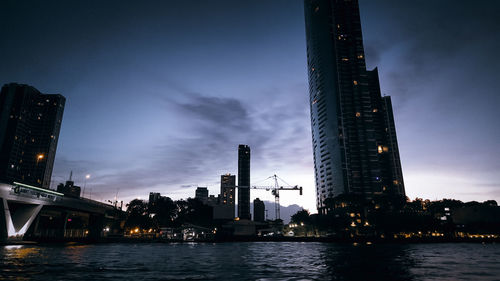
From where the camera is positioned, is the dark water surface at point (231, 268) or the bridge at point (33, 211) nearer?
the dark water surface at point (231, 268)

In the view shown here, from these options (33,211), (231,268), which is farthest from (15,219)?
(231,268)

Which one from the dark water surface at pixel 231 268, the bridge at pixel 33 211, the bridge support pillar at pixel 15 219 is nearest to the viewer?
the dark water surface at pixel 231 268

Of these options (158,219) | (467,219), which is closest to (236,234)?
(158,219)

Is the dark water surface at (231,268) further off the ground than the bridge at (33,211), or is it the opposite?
the bridge at (33,211)

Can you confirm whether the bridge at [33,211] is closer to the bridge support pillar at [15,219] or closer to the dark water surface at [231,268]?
the bridge support pillar at [15,219]

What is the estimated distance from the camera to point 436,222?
478ft

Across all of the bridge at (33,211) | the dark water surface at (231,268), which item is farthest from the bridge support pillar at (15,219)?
the dark water surface at (231,268)

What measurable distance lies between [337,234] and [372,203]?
40092mm

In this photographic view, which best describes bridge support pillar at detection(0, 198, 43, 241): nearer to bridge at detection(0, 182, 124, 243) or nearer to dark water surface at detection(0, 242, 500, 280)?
bridge at detection(0, 182, 124, 243)

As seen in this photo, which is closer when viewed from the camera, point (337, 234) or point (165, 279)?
point (165, 279)

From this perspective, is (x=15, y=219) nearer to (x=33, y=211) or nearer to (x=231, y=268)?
(x=33, y=211)

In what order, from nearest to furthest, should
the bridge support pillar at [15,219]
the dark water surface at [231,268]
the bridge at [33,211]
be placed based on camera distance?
1. the dark water surface at [231,268]
2. the bridge support pillar at [15,219]
3. the bridge at [33,211]

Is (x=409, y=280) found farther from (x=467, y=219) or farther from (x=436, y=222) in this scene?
(x=467, y=219)

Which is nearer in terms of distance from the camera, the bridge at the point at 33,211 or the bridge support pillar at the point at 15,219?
the bridge support pillar at the point at 15,219
